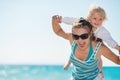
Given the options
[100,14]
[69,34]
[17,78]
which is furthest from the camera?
[17,78]

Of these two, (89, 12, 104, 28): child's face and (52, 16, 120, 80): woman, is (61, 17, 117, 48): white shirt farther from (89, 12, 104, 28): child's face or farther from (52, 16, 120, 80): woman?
(52, 16, 120, 80): woman

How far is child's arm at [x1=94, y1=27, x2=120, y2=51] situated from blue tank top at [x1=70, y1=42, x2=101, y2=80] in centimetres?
35

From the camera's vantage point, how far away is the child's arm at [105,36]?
5.46 m

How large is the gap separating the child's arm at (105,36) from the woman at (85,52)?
0.33m

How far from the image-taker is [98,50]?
16.9 feet

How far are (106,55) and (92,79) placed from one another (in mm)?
393

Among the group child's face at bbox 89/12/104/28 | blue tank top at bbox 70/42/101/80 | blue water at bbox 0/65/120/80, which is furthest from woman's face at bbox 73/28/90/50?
blue water at bbox 0/65/120/80

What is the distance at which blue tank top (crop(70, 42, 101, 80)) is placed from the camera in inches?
204

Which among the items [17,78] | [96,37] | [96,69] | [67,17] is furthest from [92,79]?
[17,78]

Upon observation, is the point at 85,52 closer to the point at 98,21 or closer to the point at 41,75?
the point at 98,21

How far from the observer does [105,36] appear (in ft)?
18.7

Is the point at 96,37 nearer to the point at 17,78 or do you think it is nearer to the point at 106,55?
the point at 106,55

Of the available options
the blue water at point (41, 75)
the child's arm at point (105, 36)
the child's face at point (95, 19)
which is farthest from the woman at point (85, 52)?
the blue water at point (41, 75)

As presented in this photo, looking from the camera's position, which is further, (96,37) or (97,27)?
(97,27)
